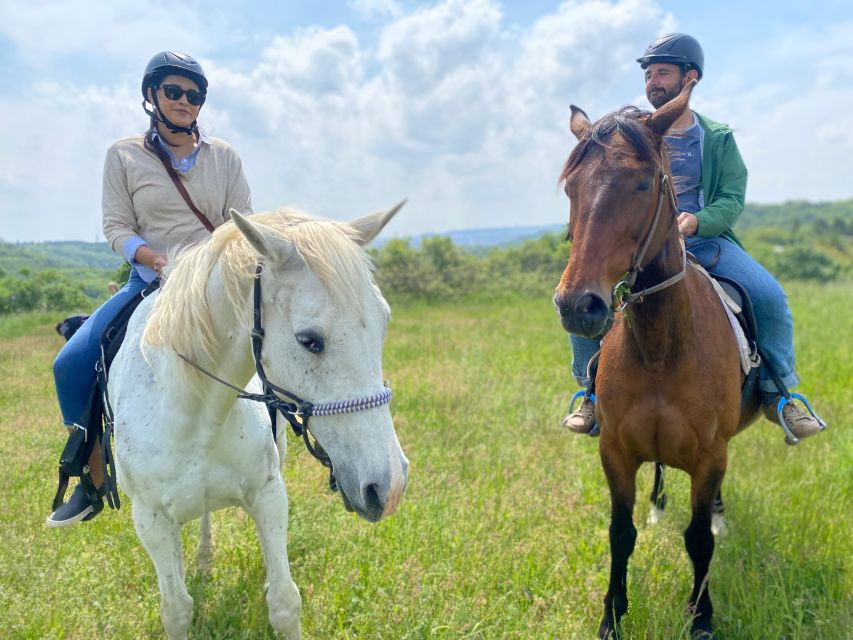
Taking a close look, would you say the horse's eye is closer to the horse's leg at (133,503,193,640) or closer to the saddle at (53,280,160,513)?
the horse's leg at (133,503,193,640)

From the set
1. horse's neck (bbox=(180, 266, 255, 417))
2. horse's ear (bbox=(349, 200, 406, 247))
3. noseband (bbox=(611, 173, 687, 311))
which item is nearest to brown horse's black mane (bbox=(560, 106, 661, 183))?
noseband (bbox=(611, 173, 687, 311))

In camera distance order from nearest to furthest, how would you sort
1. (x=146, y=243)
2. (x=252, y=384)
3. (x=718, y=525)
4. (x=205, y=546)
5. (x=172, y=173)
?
(x=252, y=384)
(x=146, y=243)
(x=172, y=173)
(x=205, y=546)
(x=718, y=525)

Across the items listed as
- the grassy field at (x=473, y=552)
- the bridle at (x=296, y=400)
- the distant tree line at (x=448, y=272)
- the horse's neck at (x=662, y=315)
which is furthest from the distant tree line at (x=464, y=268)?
the bridle at (x=296, y=400)

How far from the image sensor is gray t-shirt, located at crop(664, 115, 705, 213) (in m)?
3.44

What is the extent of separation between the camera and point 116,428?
2.43 meters

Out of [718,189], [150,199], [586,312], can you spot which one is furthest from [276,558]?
[718,189]

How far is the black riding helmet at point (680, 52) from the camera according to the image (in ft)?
11.1

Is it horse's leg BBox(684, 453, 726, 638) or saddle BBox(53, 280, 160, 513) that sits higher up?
saddle BBox(53, 280, 160, 513)

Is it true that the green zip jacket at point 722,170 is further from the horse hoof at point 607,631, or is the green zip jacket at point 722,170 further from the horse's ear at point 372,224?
the horse hoof at point 607,631

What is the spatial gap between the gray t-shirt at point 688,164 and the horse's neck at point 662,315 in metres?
0.93

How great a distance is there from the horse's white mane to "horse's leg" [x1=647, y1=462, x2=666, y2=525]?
3.49 meters

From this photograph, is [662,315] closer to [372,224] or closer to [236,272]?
[372,224]

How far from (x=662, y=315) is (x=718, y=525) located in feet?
7.87

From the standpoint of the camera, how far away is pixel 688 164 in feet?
11.5
